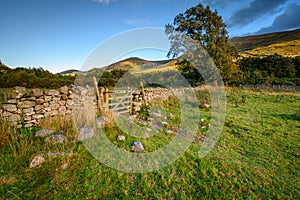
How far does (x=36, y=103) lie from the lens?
213 inches

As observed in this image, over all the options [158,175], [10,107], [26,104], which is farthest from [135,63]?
[158,175]

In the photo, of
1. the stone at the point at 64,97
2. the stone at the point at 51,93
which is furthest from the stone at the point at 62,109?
the stone at the point at 51,93

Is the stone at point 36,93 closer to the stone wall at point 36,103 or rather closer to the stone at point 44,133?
the stone wall at point 36,103

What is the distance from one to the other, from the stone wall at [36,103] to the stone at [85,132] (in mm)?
1114

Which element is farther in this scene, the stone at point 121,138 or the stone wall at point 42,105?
the stone wall at point 42,105

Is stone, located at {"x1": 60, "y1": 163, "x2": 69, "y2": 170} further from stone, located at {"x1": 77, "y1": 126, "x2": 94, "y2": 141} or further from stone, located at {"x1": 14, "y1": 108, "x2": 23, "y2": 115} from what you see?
stone, located at {"x1": 14, "y1": 108, "x2": 23, "y2": 115}

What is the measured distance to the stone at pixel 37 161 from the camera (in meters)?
2.88

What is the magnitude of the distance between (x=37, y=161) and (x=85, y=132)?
4.85 feet

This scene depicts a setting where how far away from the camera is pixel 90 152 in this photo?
3.63m

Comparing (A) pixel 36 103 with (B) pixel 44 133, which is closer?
(B) pixel 44 133

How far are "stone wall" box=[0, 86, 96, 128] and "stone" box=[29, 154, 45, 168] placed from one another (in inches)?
101

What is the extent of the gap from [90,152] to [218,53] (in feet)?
48.7

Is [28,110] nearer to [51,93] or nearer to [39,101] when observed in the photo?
[39,101]

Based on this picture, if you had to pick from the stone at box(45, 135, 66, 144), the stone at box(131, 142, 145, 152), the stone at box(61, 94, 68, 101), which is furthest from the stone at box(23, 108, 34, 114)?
the stone at box(131, 142, 145, 152)
